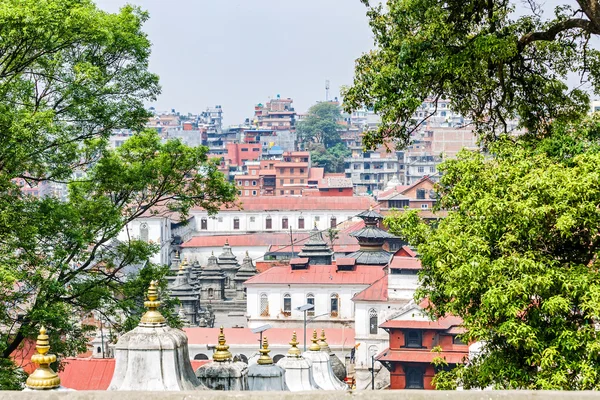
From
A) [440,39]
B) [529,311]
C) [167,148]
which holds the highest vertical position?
[440,39]

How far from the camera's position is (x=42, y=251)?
16.5 metres

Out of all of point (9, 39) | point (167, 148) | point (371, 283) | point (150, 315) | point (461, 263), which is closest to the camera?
point (461, 263)

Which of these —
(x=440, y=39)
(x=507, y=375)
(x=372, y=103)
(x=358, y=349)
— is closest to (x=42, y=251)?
(x=372, y=103)

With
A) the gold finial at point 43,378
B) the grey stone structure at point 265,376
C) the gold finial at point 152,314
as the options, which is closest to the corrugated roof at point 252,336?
the grey stone structure at point 265,376

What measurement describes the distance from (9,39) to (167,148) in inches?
195

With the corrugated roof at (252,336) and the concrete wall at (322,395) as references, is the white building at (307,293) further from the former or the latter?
the concrete wall at (322,395)

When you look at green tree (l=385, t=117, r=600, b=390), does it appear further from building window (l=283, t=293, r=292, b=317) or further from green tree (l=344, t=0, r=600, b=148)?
building window (l=283, t=293, r=292, b=317)

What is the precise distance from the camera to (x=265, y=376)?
46.8 ft

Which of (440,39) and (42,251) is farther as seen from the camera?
(42,251)

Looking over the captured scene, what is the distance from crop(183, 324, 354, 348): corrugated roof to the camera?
44.4 meters

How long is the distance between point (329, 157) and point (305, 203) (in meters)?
40.9

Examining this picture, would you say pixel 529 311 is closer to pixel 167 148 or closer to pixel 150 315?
pixel 150 315

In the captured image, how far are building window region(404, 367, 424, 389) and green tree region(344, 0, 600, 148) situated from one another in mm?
26901

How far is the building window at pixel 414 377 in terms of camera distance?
39.2m
